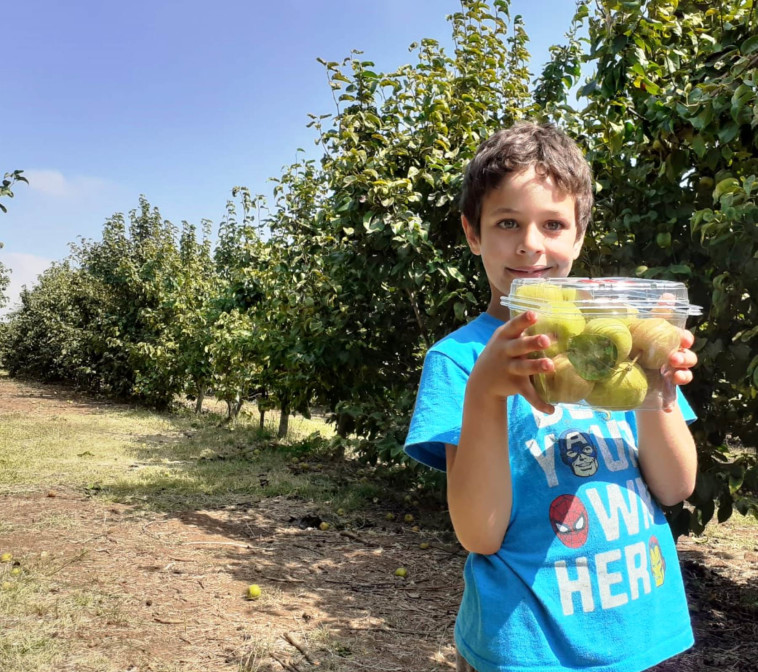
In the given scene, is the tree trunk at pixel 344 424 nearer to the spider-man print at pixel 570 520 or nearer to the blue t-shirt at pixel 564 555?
the blue t-shirt at pixel 564 555

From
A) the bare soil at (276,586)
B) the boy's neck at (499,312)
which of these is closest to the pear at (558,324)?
the boy's neck at (499,312)

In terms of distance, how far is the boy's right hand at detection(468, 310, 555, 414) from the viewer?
2.87ft

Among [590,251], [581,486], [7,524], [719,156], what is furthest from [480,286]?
[7,524]

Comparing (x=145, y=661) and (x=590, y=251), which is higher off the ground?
(x=590, y=251)

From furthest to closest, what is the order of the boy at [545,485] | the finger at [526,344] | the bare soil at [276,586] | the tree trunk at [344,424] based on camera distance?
the tree trunk at [344,424]
the bare soil at [276,586]
the boy at [545,485]
the finger at [526,344]

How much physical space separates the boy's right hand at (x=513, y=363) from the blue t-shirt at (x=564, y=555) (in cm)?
21

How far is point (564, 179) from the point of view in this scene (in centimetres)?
124

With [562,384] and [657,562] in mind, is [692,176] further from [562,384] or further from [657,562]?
[562,384]

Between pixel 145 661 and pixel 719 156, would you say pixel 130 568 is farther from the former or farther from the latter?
pixel 719 156

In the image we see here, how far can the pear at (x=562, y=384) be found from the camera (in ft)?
2.98

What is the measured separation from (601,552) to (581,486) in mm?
116

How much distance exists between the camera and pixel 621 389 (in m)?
0.95

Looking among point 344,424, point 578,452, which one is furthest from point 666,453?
point 344,424

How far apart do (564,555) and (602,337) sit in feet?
1.41
